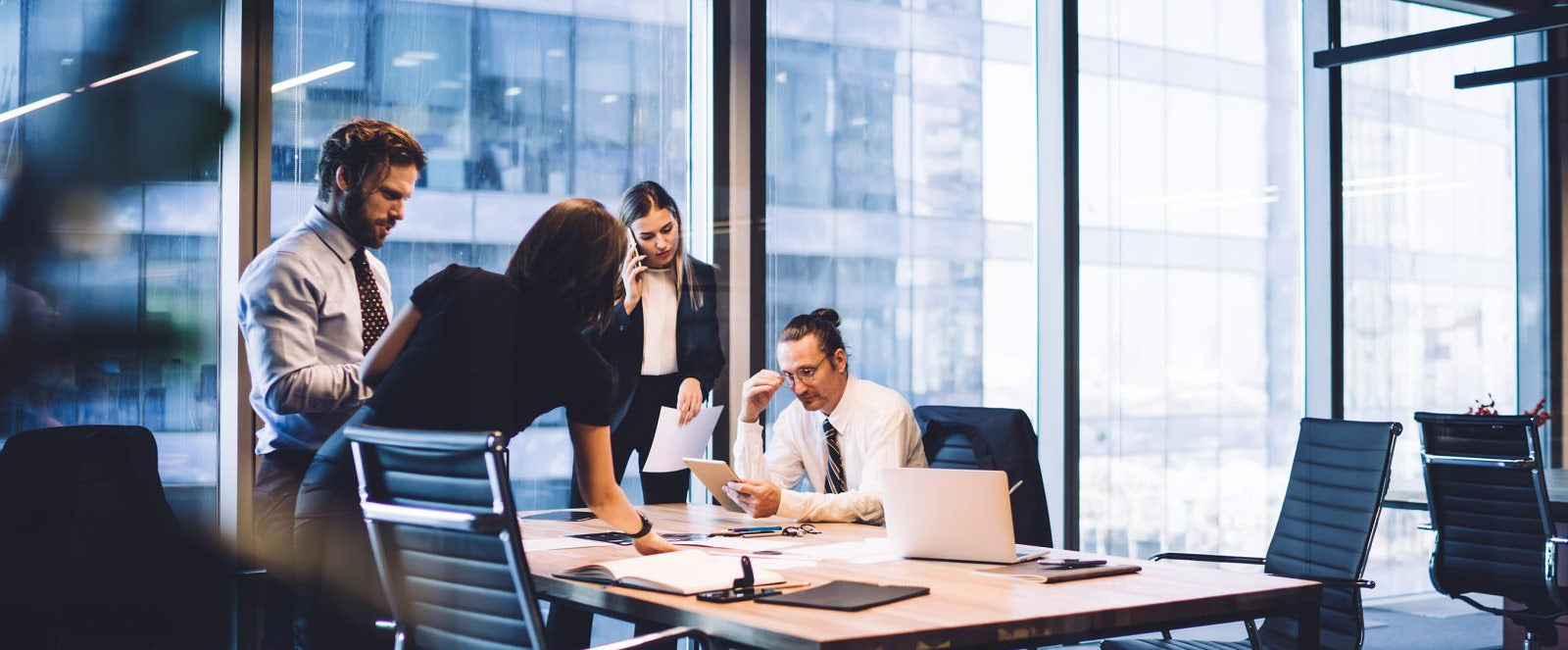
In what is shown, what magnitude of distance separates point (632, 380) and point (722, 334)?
67 cm

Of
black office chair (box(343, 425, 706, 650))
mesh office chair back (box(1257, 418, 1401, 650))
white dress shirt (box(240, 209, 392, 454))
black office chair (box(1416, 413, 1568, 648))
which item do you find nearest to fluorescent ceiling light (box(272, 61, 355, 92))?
white dress shirt (box(240, 209, 392, 454))

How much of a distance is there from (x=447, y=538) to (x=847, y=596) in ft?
2.07

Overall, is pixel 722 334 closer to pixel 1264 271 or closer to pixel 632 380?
pixel 632 380

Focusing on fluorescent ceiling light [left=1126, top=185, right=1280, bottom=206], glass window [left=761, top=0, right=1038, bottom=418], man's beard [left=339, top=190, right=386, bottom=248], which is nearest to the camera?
Answer: man's beard [left=339, top=190, right=386, bottom=248]

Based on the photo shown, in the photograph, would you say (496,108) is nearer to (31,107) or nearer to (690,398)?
(690,398)

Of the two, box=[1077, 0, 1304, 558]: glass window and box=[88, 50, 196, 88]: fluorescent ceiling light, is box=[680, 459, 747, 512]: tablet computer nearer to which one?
box=[1077, 0, 1304, 558]: glass window

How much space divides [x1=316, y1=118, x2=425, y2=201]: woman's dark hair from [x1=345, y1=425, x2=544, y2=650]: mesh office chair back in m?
0.79

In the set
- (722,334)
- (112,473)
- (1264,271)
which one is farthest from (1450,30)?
(112,473)

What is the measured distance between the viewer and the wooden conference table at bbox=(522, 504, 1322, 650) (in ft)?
6.11

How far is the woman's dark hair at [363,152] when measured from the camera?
8.29 feet

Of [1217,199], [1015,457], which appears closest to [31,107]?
[1015,457]

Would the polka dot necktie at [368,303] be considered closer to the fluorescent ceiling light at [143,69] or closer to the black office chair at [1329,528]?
the black office chair at [1329,528]

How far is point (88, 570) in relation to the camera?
1.71 ft

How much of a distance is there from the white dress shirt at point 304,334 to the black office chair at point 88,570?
1.87m
